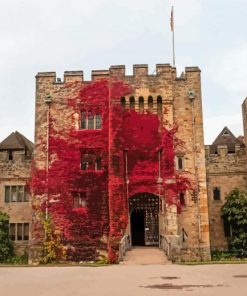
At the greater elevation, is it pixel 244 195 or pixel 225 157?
pixel 225 157

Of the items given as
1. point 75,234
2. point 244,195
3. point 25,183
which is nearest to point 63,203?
point 75,234

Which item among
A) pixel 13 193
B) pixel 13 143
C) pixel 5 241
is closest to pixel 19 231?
pixel 5 241

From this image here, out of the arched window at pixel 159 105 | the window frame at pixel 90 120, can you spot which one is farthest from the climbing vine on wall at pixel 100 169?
the arched window at pixel 159 105

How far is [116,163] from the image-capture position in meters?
30.8

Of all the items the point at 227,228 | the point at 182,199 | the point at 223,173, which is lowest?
the point at 227,228

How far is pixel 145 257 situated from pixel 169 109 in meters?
11.0

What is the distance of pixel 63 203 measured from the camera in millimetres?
31406

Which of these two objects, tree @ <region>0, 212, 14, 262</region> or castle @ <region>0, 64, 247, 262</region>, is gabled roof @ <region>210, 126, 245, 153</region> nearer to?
castle @ <region>0, 64, 247, 262</region>

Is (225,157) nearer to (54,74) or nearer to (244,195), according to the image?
(244,195)

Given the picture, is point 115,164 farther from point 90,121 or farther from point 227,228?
point 227,228

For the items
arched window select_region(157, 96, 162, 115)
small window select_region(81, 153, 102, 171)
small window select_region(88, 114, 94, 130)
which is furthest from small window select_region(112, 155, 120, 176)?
arched window select_region(157, 96, 162, 115)

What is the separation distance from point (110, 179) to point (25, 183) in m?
7.80

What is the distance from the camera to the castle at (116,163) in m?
30.6

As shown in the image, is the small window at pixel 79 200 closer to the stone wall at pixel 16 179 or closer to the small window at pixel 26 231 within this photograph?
the stone wall at pixel 16 179
